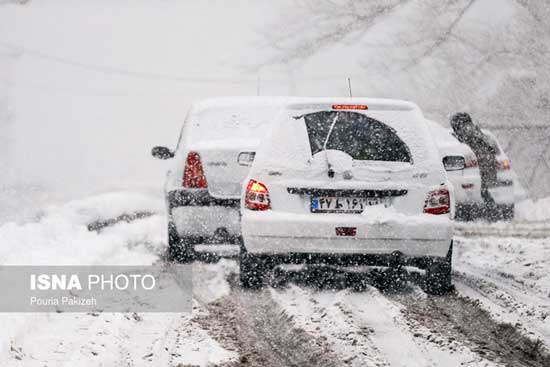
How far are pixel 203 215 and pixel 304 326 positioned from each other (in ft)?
10.1

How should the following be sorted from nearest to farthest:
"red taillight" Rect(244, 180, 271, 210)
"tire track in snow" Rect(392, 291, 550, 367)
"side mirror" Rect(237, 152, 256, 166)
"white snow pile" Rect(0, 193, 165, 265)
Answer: "tire track in snow" Rect(392, 291, 550, 367)
"red taillight" Rect(244, 180, 271, 210)
"side mirror" Rect(237, 152, 256, 166)
"white snow pile" Rect(0, 193, 165, 265)

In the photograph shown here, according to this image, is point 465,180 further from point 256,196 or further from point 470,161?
point 256,196

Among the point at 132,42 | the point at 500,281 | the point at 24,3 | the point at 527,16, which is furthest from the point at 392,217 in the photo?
the point at 132,42

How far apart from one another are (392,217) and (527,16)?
56.5 ft

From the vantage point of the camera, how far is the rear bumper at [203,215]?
28.6 ft

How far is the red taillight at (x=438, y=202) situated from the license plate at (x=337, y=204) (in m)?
0.50

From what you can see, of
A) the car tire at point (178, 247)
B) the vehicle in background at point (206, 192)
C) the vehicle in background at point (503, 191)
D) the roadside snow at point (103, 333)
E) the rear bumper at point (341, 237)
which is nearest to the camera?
the roadside snow at point (103, 333)

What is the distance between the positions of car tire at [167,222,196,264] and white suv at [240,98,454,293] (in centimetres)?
160

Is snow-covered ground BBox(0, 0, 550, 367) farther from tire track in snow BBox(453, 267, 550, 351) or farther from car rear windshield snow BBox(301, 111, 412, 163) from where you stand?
car rear windshield snow BBox(301, 111, 412, 163)

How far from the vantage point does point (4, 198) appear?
61.8 ft

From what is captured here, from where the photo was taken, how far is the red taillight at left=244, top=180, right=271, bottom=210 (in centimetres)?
720

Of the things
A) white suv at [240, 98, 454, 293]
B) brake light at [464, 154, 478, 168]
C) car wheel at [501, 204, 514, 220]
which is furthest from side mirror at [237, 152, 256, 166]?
car wheel at [501, 204, 514, 220]

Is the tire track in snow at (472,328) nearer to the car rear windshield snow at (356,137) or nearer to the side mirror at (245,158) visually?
the car rear windshield snow at (356,137)

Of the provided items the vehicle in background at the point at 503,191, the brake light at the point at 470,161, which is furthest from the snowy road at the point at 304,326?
the vehicle in background at the point at 503,191
